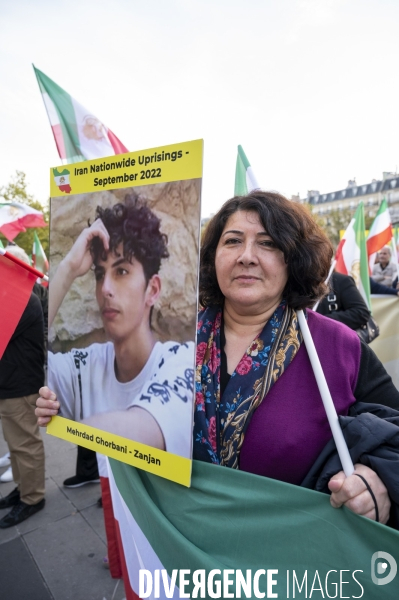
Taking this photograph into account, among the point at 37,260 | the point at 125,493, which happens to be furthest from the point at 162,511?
the point at 37,260

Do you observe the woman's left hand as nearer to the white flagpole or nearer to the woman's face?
the white flagpole

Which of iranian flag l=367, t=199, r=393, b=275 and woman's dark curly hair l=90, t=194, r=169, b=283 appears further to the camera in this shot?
iranian flag l=367, t=199, r=393, b=275

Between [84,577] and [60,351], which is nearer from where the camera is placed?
[60,351]

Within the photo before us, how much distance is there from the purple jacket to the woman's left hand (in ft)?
0.52

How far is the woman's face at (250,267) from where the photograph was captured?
1388 millimetres

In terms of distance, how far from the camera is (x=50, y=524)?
10.2 ft

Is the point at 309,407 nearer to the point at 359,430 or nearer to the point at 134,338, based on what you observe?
the point at 359,430

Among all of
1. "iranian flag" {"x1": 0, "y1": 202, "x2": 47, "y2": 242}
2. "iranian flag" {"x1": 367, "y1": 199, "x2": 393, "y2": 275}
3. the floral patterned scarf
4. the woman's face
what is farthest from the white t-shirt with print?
"iranian flag" {"x1": 367, "y1": 199, "x2": 393, "y2": 275}

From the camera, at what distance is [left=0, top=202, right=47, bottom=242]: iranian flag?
18.4 ft

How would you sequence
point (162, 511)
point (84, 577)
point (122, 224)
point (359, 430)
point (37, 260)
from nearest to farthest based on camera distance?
point (359, 430) → point (122, 224) → point (162, 511) → point (84, 577) → point (37, 260)

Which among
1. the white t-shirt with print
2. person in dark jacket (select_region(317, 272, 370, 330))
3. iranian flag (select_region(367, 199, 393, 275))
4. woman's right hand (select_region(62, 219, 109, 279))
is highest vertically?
iranian flag (select_region(367, 199, 393, 275))

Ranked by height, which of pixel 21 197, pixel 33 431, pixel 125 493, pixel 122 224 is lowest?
pixel 33 431

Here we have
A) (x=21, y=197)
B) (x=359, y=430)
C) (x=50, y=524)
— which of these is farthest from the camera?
(x=21, y=197)

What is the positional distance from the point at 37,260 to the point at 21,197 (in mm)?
12954
